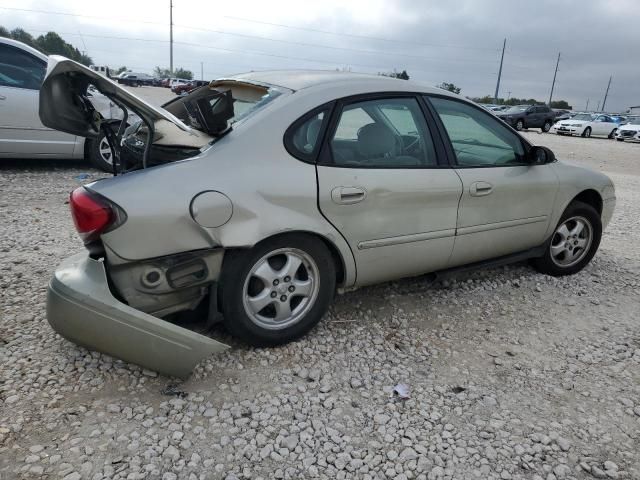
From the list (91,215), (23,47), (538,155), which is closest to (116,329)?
(91,215)

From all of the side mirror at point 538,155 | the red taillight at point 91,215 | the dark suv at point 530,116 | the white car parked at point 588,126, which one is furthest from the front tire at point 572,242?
the white car parked at point 588,126

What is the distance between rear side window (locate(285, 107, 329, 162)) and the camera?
2.76 m

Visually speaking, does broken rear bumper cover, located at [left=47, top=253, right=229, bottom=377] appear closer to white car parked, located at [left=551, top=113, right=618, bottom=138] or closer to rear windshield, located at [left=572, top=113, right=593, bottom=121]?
white car parked, located at [left=551, top=113, right=618, bottom=138]

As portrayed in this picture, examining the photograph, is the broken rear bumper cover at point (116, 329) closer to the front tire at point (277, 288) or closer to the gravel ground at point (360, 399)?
the gravel ground at point (360, 399)

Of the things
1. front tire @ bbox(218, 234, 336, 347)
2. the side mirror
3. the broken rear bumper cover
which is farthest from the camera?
the side mirror

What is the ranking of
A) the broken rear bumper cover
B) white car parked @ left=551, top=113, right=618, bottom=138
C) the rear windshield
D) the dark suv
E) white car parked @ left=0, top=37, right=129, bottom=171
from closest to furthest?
1. the broken rear bumper cover
2. white car parked @ left=0, top=37, right=129, bottom=171
3. white car parked @ left=551, top=113, right=618, bottom=138
4. the rear windshield
5. the dark suv

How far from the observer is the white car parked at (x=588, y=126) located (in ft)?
87.9

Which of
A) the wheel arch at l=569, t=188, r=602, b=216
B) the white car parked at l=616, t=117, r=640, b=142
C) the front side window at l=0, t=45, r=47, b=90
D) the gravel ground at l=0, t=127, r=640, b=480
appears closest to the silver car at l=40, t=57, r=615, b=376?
the gravel ground at l=0, t=127, r=640, b=480

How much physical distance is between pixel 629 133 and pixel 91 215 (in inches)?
1208

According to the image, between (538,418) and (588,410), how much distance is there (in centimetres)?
32

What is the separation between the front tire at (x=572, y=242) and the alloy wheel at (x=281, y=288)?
241cm

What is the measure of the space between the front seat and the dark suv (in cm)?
2705

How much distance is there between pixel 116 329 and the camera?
2.34 meters

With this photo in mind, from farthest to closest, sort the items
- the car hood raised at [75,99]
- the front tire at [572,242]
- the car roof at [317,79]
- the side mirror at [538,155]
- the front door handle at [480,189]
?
1. the front tire at [572,242]
2. the side mirror at [538,155]
3. the front door handle at [480,189]
4. the car roof at [317,79]
5. the car hood raised at [75,99]
